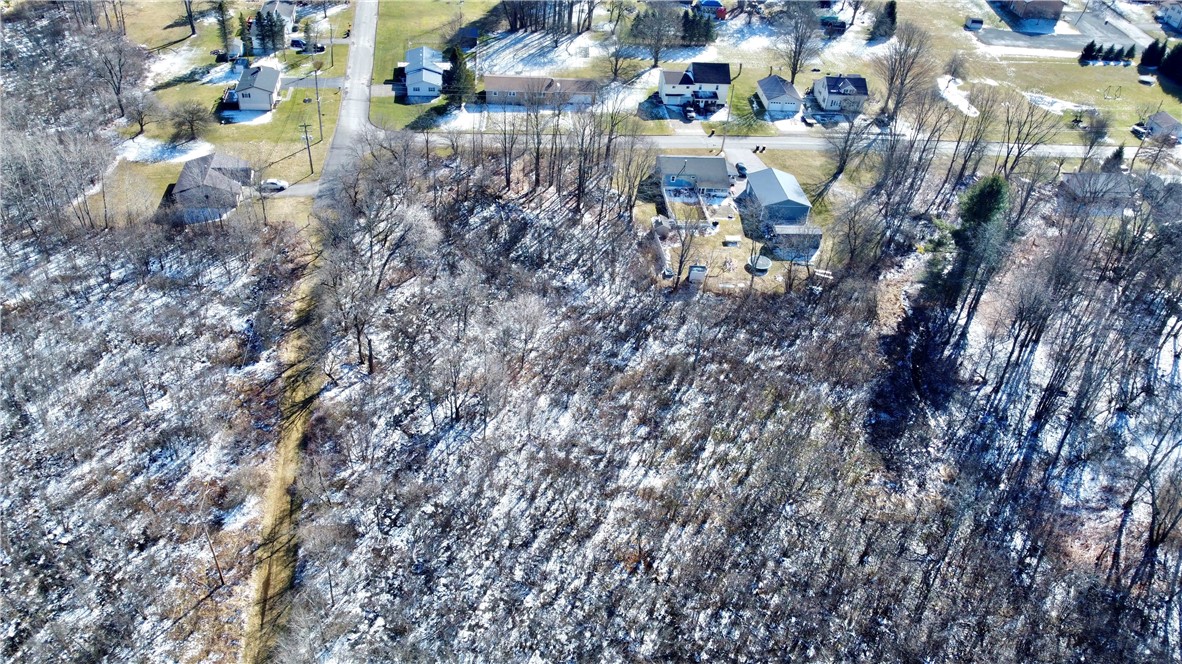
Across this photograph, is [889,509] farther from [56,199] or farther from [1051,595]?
[56,199]

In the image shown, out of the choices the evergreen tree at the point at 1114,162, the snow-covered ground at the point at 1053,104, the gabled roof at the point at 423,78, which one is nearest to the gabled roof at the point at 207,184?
the gabled roof at the point at 423,78

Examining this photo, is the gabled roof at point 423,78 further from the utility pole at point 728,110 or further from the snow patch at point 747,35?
the snow patch at point 747,35

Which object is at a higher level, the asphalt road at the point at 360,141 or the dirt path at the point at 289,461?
the asphalt road at the point at 360,141

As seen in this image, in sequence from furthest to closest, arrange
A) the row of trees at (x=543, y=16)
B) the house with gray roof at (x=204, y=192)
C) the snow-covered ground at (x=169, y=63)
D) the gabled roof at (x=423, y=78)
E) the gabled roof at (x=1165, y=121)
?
the row of trees at (x=543, y=16), the snow-covered ground at (x=169, y=63), the gabled roof at (x=1165, y=121), the gabled roof at (x=423, y=78), the house with gray roof at (x=204, y=192)

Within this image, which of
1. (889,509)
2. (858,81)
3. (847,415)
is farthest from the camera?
(858,81)

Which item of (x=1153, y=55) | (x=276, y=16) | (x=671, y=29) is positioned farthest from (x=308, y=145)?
(x=1153, y=55)

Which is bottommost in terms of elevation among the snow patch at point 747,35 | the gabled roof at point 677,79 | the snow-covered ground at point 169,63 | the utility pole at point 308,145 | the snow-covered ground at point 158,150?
the snow-covered ground at point 158,150

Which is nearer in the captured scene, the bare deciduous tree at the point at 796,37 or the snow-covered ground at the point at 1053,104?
the snow-covered ground at the point at 1053,104

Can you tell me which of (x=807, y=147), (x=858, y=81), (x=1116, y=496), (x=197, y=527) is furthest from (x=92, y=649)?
(x=858, y=81)
